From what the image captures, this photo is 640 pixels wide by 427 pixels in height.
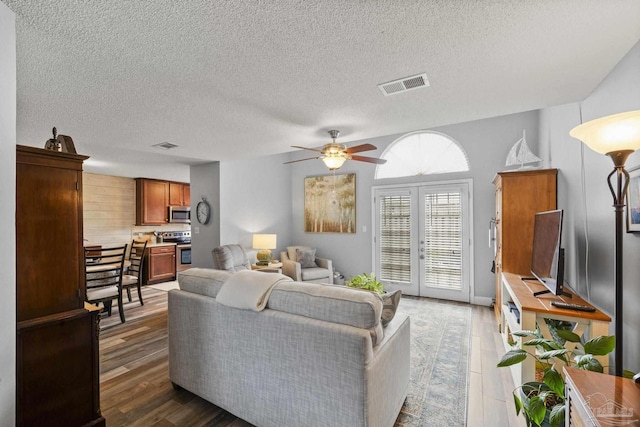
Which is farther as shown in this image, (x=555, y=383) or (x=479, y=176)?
(x=479, y=176)

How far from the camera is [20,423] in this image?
154 cm

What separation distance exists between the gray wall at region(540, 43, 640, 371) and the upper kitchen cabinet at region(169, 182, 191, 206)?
7.26 metres

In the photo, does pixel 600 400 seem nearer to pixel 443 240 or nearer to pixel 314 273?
pixel 443 240

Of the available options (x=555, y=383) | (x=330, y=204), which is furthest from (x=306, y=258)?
(x=555, y=383)

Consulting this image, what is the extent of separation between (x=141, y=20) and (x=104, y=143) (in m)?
2.78

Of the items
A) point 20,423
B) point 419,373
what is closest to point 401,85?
point 419,373

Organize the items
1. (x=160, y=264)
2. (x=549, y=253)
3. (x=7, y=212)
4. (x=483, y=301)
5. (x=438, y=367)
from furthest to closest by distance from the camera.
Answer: (x=160, y=264), (x=483, y=301), (x=438, y=367), (x=549, y=253), (x=7, y=212)

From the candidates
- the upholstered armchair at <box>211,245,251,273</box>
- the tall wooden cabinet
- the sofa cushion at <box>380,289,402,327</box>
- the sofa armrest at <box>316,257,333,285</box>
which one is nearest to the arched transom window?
the tall wooden cabinet

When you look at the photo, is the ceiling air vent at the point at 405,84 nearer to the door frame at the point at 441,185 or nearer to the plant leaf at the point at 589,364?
the plant leaf at the point at 589,364

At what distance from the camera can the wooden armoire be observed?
1560 millimetres

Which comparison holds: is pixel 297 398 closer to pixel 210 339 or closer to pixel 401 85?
pixel 210 339

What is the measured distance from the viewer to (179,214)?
23.5 feet

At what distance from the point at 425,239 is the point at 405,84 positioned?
3.50 meters

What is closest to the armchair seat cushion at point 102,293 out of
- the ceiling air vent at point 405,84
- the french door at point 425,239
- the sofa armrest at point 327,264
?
the sofa armrest at point 327,264
